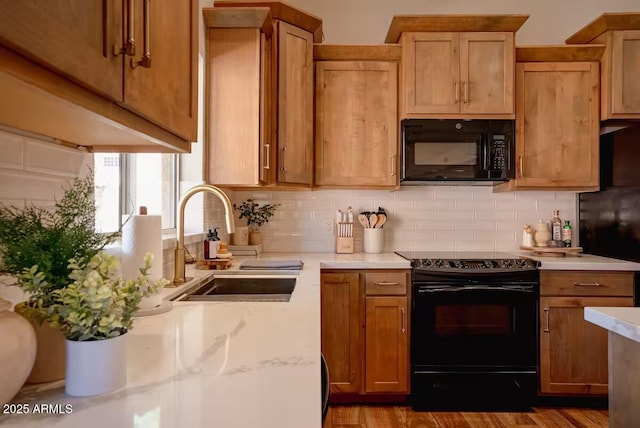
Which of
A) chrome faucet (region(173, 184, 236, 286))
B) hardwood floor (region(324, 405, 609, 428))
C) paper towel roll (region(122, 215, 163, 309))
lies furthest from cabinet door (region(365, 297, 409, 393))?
paper towel roll (region(122, 215, 163, 309))

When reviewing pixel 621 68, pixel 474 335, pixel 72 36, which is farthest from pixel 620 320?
pixel 621 68

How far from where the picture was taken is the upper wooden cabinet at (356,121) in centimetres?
297

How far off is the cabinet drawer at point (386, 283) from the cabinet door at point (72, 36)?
6.92ft

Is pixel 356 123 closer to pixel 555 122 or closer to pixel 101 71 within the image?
pixel 555 122

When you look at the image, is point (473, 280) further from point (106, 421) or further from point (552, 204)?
point (106, 421)

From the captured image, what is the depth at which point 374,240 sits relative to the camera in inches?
125

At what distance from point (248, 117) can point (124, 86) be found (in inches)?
71.4

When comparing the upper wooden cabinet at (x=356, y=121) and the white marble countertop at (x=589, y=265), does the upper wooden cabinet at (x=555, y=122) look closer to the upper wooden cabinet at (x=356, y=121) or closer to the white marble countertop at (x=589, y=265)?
the white marble countertop at (x=589, y=265)

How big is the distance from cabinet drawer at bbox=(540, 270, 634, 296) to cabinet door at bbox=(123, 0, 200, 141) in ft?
7.65

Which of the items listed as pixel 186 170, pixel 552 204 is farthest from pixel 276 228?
pixel 552 204

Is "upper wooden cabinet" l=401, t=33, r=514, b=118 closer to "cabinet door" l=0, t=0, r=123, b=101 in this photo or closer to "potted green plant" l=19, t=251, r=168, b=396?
"cabinet door" l=0, t=0, r=123, b=101

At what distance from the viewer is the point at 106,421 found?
0.60 m

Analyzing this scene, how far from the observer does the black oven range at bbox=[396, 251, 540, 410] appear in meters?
2.62

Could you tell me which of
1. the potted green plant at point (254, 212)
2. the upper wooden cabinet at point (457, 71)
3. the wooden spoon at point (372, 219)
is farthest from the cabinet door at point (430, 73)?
the potted green plant at point (254, 212)
